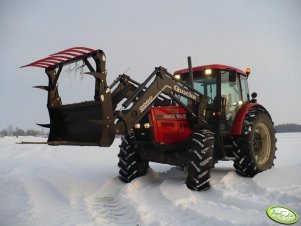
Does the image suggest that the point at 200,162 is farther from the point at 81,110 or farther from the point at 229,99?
the point at 81,110

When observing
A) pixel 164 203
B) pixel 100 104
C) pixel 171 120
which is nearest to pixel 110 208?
pixel 164 203

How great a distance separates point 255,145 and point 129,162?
9.06 ft

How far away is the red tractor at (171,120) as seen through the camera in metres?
4.97

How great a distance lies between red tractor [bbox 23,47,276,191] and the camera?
4.97 metres

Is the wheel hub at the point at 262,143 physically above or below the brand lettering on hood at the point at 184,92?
below

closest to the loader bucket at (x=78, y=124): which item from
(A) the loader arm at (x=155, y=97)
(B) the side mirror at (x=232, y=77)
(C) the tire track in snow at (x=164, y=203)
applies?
(A) the loader arm at (x=155, y=97)

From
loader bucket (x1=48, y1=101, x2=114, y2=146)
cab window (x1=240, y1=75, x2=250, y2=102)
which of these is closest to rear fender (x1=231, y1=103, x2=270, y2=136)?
cab window (x1=240, y1=75, x2=250, y2=102)

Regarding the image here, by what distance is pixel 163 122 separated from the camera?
5.78 metres

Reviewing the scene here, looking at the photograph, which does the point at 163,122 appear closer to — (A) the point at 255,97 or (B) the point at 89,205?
(B) the point at 89,205

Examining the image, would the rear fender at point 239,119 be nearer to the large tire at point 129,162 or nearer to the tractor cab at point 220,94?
the tractor cab at point 220,94

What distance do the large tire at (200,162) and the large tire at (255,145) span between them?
100 centimetres

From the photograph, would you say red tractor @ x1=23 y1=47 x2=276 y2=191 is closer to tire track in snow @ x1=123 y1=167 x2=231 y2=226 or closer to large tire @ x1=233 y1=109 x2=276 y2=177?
large tire @ x1=233 y1=109 x2=276 y2=177

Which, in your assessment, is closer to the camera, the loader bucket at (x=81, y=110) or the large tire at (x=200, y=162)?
the loader bucket at (x=81, y=110)

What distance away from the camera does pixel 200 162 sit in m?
5.27
